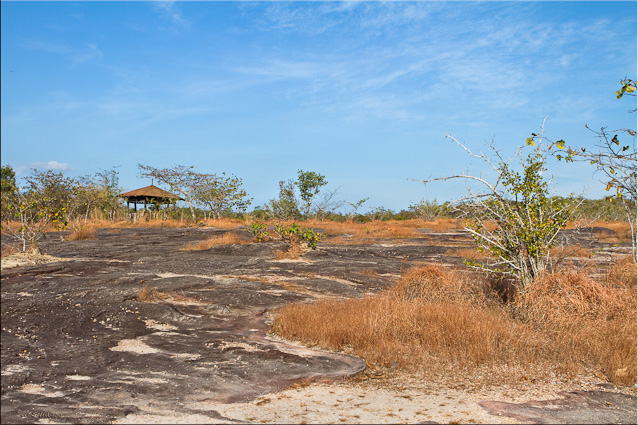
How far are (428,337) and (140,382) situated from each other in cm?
343

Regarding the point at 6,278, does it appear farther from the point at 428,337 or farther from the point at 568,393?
the point at 568,393

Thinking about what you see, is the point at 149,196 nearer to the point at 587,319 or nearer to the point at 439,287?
the point at 439,287

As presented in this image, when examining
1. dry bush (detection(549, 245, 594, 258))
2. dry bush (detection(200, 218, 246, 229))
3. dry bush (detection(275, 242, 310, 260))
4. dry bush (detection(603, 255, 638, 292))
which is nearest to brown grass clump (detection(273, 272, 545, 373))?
dry bush (detection(549, 245, 594, 258))

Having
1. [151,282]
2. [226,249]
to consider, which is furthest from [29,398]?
[226,249]

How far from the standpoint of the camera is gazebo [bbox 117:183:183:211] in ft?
128

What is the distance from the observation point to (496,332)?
620 cm

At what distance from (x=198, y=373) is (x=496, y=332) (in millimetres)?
3575

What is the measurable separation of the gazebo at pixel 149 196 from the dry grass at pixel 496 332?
33193 millimetres

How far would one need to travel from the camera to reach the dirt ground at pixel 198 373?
424 centimetres

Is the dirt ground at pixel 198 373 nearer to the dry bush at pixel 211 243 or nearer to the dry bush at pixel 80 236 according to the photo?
the dry bush at pixel 211 243

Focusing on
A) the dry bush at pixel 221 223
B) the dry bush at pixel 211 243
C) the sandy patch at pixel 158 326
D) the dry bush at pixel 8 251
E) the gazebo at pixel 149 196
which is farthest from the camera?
the gazebo at pixel 149 196

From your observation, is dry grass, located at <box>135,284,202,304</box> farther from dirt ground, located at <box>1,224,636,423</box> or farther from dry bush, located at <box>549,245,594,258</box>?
dry bush, located at <box>549,245,594,258</box>

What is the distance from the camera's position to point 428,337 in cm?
633

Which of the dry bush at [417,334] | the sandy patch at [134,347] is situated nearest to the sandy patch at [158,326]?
the sandy patch at [134,347]
